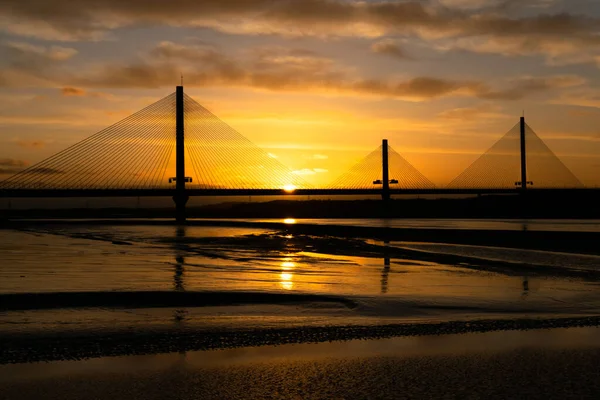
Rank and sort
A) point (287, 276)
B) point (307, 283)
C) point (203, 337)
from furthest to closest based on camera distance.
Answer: point (287, 276) < point (307, 283) < point (203, 337)

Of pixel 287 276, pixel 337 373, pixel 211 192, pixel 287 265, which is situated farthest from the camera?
pixel 211 192

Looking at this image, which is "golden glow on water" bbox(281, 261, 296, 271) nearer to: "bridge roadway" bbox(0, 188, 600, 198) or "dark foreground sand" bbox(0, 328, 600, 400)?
"dark foreground sand" bbox(0, 328, 600, 400)

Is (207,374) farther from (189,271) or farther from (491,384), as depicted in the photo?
(189,271)

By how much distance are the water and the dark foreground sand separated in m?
1.79

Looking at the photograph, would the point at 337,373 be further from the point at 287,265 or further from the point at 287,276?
the point at 287,265

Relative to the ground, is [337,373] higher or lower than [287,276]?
lower

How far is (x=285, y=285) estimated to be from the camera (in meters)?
13.9

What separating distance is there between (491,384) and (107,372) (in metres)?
3.79

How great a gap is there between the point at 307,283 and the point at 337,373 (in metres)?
7.65

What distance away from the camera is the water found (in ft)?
32.3

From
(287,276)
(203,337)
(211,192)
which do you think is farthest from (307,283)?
(211,192)

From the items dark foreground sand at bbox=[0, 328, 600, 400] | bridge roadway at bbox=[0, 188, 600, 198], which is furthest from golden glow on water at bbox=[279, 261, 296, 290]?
bridge roadway at bbox=[0, 188, 600, 198]

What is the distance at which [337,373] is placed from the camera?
6750 millimetres

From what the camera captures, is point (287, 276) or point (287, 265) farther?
point (287, 265)
